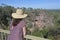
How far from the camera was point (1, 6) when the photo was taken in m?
12.3

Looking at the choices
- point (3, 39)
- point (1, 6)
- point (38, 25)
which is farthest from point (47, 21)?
point (3, 39)

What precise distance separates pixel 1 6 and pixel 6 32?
8.65 m

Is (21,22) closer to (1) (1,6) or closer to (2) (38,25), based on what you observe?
(2) (38,25)

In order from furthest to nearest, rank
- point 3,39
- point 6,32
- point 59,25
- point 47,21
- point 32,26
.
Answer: point 59,25
point 47,21
point 32,26
point 3,39
point 6,32

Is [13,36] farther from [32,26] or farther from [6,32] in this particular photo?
[32,26]

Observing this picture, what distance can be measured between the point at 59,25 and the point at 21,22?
1241 centimetres

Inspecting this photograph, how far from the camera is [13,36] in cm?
284

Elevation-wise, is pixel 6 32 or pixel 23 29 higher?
pixel 23 29

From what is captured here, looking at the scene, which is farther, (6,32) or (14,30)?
(6,32)

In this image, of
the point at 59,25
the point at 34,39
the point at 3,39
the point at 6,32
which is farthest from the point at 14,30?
the point at 59,25

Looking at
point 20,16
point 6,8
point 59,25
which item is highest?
point 20,16

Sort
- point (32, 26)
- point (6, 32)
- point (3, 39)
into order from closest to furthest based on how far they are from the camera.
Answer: point (6, 32) → point (3, 39) → point (32, 26)

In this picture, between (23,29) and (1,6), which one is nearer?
(23,29)

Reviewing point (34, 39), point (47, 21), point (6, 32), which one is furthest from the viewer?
point (47, 21)
